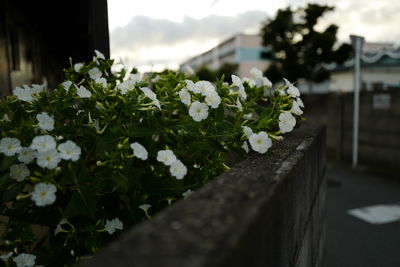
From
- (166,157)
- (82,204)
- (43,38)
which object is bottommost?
(82,204)

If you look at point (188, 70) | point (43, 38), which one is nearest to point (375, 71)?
point (43, 38)

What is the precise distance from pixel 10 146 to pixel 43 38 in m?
2.99

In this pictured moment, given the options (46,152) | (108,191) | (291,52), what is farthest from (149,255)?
(291,52)

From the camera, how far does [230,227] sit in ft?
2.40

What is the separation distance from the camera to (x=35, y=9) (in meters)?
3.60

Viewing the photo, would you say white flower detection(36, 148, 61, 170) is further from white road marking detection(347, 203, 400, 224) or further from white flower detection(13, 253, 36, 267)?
white road marking detection(347, 203, 400, 224)

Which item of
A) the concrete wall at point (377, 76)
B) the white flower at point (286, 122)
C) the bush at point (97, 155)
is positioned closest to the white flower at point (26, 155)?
the bush at point (97, 155)

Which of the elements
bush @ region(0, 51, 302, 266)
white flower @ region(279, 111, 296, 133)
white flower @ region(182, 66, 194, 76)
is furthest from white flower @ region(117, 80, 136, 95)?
white flower @ region(182, 66, 194, 76)

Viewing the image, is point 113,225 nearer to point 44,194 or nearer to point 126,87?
point 44,194

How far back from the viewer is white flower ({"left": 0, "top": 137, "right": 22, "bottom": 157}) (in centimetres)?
116

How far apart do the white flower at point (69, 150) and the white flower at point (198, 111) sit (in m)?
0.46

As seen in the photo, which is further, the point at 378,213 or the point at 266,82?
the point at 378,213

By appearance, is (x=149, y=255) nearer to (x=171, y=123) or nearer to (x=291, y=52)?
(x=171, y=123)

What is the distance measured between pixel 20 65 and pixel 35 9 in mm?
593
